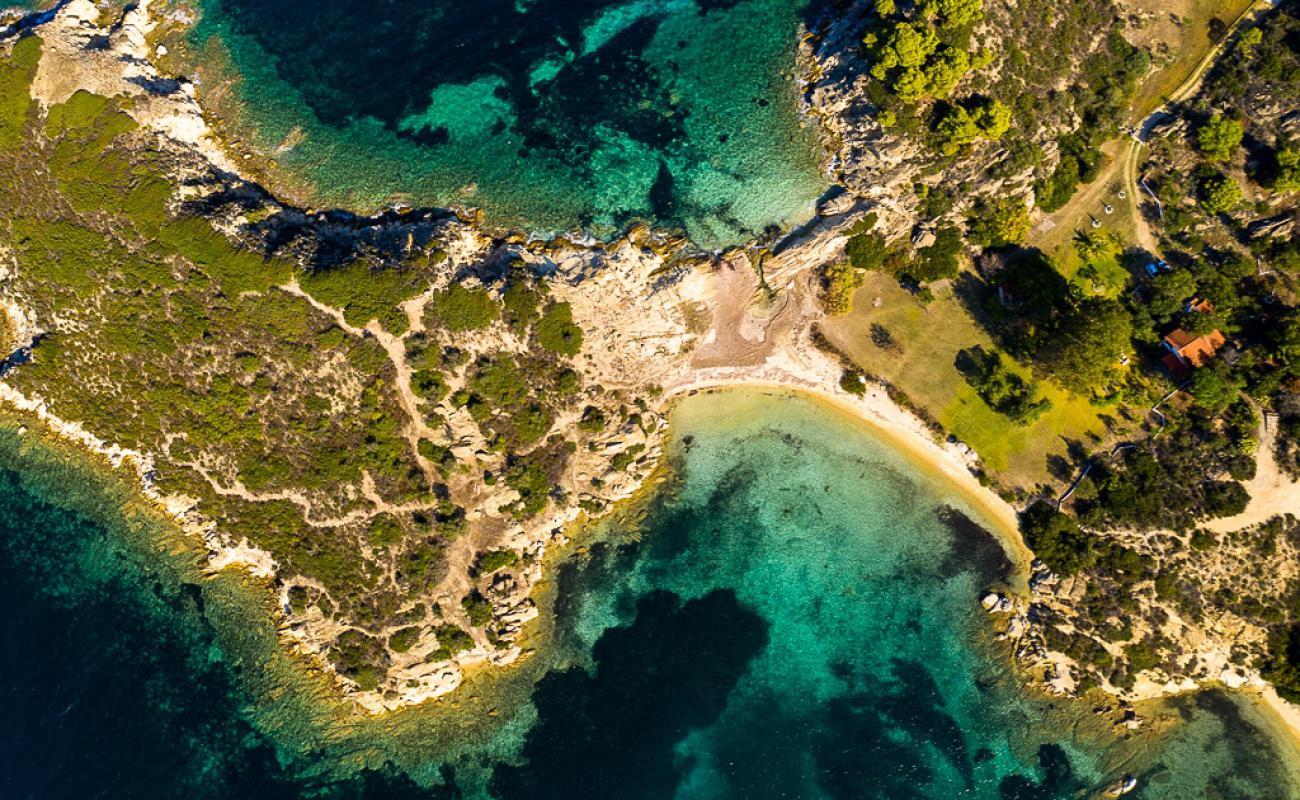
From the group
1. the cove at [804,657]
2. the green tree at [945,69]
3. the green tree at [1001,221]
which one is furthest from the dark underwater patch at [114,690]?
A: the green tree at [945,69]

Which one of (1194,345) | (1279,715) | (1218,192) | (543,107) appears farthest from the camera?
(543,107)

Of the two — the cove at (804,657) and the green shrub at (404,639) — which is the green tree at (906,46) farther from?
the green shrub at (404,639)

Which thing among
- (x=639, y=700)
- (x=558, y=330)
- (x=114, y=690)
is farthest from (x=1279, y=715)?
(x=114, y=690)

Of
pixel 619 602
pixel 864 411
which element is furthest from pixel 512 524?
pixel 864 411

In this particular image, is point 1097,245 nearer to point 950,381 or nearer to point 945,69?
point 950,381

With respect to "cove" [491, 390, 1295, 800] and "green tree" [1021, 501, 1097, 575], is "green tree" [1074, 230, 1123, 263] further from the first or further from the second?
"cove" [491, 390, 1295, 800]

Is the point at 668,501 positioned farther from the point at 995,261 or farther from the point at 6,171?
the point at 6,171

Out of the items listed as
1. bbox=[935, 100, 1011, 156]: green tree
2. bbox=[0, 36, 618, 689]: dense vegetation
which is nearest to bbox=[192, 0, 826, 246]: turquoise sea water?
bbox=[0, 36, 618, 689]: dense vegetation
